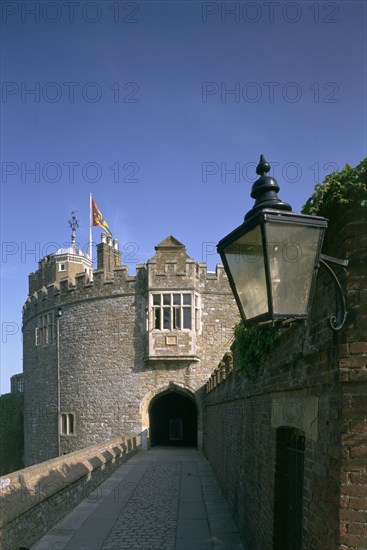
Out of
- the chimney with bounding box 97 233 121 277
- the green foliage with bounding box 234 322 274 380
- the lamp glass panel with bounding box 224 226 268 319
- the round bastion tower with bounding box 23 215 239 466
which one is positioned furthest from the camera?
the chimney with bounding box 97 233 121 277

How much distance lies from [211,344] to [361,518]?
64.9ft

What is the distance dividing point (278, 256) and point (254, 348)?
3107mm

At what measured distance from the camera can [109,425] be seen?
72.8 ft

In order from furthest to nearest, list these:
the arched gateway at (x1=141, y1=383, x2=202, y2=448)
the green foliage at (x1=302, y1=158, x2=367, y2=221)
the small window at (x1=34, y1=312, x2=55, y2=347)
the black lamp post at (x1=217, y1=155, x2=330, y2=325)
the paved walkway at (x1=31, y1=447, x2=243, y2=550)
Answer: the arched gateway at (x1=141, y1=383, x2=202, y2=448), the small window at (x1=34, y1=312, x2=55, y2=347), the paved walkway at (x1=31, y1=447, x2=243, y2=550), the green foliage at (x1=302, y1=158, x2=367, y2=221), the black lamp post at (x1=217, y1=155, x2=330, y2=325)

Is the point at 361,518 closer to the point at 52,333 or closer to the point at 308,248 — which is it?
the point at 308,248

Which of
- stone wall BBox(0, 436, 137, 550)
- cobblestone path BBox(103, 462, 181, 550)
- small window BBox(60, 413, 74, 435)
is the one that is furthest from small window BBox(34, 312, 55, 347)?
stone wall BBox(0, 436, 137, 550)

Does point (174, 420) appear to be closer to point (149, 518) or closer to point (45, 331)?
point (45, 331)

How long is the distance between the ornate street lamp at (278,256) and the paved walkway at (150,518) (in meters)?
5.32

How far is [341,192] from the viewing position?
2857 mm

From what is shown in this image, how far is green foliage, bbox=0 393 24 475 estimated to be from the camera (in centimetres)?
3053

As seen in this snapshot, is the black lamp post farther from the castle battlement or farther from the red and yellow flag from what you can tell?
the red and yellow flag

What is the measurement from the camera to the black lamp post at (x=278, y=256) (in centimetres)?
234

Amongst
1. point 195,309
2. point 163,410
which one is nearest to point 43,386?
point 163,410

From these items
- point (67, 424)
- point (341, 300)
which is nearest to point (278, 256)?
point (341, 300)
